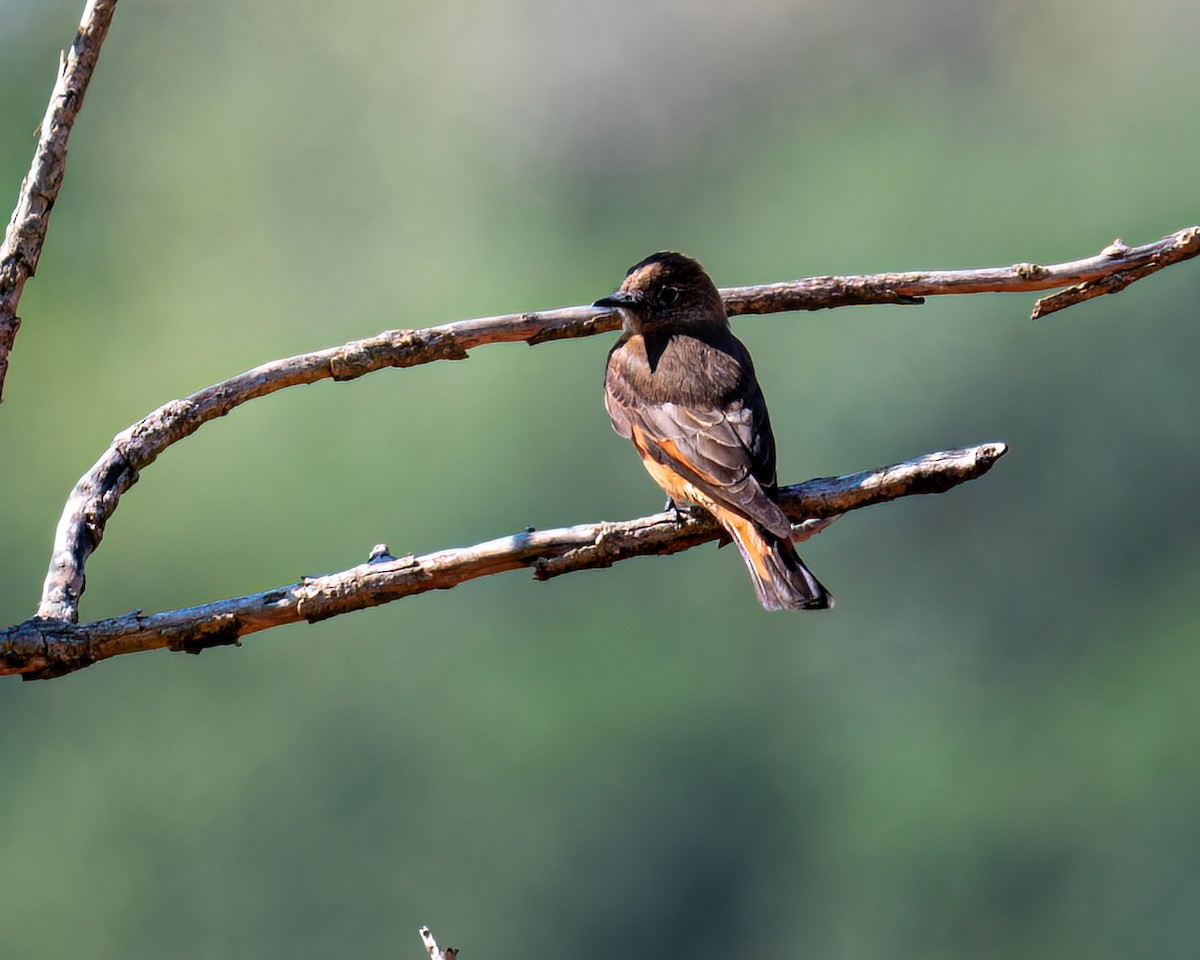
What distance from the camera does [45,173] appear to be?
14.1 feet

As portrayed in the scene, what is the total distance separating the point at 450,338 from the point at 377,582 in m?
0.92

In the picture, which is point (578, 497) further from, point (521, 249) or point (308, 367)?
point (308, 367)

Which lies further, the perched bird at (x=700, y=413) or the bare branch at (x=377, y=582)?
the perched bird at (x=700, y=413)

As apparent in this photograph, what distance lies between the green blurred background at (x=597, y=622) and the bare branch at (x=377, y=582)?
→ 17.7m

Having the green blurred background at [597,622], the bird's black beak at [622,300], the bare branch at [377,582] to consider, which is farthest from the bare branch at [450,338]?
the green blurred background at [597,622]

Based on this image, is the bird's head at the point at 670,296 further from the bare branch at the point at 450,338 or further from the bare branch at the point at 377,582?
the bare branch at the point at 377,582

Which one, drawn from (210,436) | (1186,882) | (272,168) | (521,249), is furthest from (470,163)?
(1186,882)

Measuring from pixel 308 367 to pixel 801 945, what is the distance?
2604 cm

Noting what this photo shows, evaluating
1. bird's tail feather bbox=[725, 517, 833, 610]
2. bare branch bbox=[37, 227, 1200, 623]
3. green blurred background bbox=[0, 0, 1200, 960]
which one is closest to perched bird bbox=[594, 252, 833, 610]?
bird's tail feather bbox=[725, 517, 833, 610]

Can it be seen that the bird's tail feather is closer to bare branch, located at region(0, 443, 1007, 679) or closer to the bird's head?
bare branch, located at region(0, 443, 1007, 679)

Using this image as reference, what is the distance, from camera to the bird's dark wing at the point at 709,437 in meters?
5.11

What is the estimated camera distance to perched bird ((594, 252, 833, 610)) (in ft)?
16.6

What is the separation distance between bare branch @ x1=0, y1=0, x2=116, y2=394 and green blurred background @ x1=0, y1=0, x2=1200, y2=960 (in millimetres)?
17602

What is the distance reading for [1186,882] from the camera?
25703 mm
